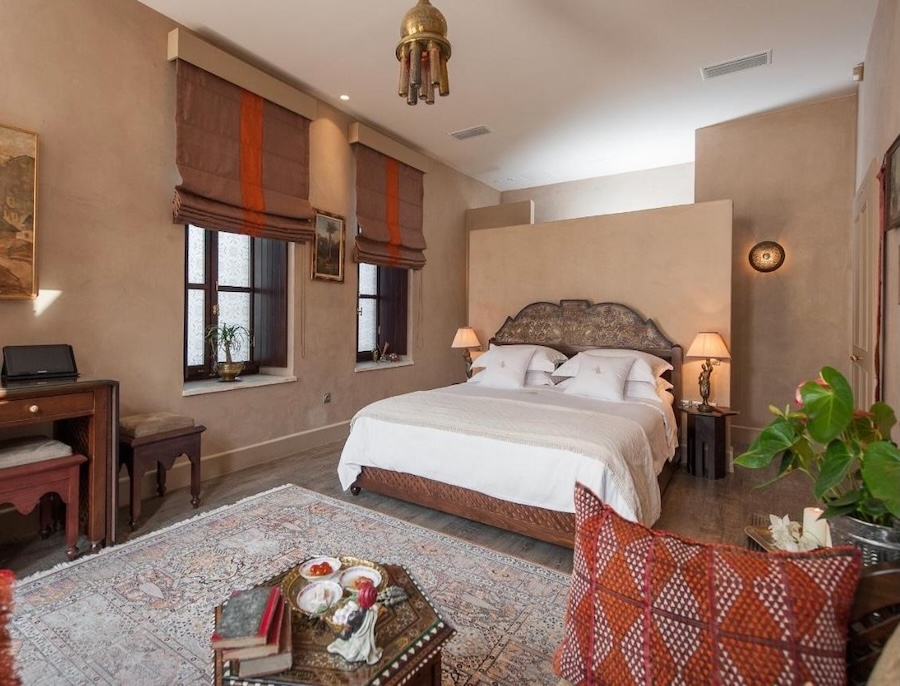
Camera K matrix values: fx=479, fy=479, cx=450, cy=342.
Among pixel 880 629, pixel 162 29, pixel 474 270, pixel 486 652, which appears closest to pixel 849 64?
pixel 474 270

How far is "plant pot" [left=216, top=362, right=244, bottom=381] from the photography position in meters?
3.94

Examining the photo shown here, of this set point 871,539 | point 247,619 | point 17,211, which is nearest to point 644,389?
point 871,539

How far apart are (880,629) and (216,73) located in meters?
4.33

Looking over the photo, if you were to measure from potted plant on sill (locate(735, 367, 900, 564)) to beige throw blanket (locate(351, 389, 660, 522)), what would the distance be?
1.38 metres

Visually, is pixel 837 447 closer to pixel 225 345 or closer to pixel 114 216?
pixel 114 216

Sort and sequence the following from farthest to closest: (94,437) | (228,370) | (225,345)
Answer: (225,345)
(228,370)
(94,437)

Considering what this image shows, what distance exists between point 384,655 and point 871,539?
1.07m

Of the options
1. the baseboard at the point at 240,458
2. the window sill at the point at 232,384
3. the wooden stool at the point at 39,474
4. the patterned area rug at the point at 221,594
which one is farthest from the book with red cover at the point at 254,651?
the window sill at the point at 232,384

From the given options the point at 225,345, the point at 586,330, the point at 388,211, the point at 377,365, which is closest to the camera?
the point at 225,345

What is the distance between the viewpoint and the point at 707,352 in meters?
4.00

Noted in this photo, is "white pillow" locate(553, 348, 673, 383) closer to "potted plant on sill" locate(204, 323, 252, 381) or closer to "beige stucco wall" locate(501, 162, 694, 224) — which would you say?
"beige stucco wall" locate(501, 162, 694, 224)

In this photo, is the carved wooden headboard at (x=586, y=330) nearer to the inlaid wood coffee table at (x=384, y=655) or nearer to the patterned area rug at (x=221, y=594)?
the patterned area rug at (x=221, y=594)

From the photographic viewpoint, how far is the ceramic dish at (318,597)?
130cm

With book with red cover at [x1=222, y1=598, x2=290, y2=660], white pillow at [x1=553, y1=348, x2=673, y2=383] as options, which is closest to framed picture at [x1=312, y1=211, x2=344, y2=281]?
white pillow at [x1=553, y1=348, x2=673, y2=383]
